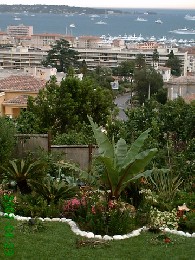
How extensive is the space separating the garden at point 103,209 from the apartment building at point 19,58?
99.6 metres

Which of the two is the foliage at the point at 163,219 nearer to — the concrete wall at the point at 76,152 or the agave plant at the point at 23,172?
the agave plant at the point at 23,172

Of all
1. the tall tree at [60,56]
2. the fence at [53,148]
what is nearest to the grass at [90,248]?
the fence at [53,148]

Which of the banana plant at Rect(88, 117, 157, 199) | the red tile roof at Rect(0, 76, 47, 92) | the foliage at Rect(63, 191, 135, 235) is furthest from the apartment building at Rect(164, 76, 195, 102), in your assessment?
the foliage at Rect(63, 191, 135, 235)

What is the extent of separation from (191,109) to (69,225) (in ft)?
19.4

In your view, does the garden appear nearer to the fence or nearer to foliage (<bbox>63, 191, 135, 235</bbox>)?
foliage (<bbox>63, 191, 135, 235</bbox>)

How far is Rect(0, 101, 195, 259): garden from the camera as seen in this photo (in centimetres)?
691

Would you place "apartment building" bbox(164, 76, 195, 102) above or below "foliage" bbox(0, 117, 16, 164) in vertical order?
below

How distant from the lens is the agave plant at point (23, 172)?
938cm

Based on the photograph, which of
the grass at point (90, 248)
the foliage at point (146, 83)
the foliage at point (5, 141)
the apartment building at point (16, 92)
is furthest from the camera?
the foliage at point (146, 83)

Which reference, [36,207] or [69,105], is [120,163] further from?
[69,105]

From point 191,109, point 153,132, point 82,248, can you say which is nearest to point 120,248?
point 82,248

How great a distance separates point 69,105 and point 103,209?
10.9 m

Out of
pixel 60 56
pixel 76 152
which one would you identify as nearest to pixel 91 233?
pixel 76 152

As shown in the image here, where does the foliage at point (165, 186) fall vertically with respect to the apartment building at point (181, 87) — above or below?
above
